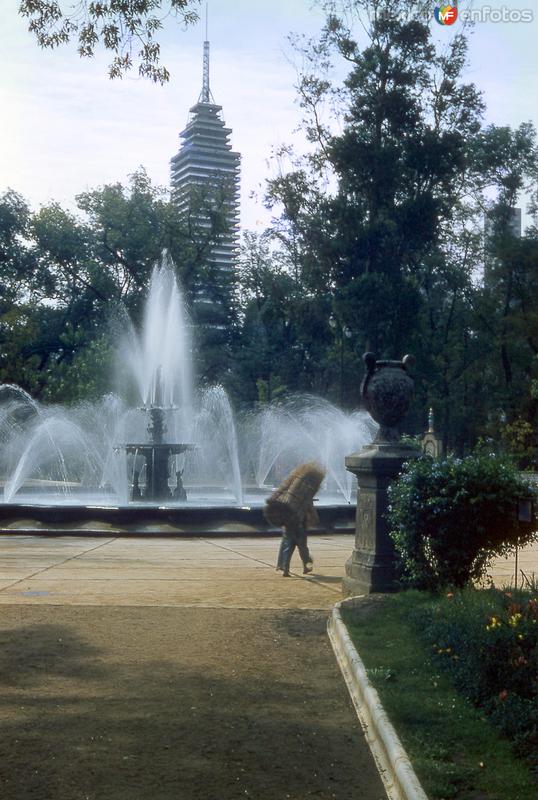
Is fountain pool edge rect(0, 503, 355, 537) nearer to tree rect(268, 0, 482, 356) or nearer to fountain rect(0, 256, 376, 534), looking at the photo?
fountain rect(0, 256, 376, 534)

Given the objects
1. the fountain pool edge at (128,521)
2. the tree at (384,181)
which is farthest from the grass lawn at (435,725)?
the tree at (384,181)

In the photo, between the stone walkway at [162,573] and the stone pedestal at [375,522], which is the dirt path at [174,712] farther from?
the stone pedestal at [375,522]

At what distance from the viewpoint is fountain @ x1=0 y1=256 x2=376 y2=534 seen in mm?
19859

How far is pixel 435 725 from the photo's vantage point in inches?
238

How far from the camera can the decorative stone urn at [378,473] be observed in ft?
36.6

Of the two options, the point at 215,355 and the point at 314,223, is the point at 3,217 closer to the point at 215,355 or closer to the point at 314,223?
the point at 215,355

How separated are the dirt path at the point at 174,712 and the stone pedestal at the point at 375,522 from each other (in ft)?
4.80

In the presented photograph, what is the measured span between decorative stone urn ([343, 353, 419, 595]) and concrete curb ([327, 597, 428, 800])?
2185 millimetres

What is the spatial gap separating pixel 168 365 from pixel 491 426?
35.5 metres

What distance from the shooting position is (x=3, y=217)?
53.3 meters

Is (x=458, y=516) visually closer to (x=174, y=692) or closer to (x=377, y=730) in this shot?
(x=174, y=692)

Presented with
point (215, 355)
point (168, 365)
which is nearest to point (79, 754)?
point (168, 365)

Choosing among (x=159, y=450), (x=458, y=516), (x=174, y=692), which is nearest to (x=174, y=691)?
(x=174, y=692)

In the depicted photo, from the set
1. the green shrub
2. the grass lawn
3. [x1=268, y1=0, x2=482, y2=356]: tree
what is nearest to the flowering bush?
the grass lawn
